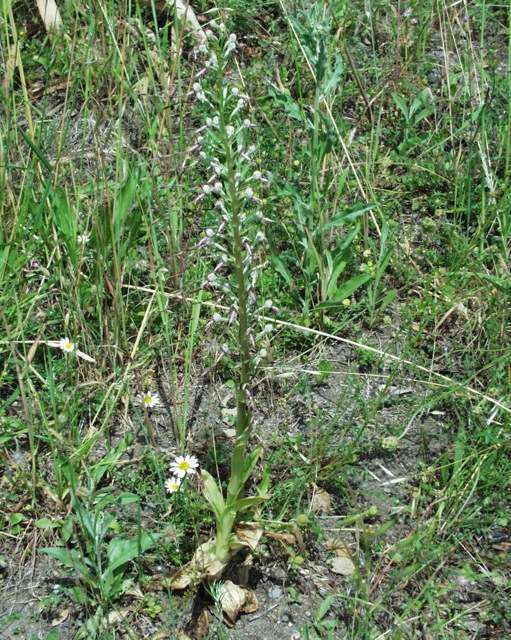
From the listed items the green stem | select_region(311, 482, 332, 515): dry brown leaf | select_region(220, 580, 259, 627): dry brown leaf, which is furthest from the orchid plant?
select_region(311, 482, 332, 515): dry brown leaf

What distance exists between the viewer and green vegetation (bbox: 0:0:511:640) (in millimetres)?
2260

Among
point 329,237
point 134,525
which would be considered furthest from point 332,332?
point 134,525

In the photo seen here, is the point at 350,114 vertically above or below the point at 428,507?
above

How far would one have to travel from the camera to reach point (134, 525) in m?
2.47

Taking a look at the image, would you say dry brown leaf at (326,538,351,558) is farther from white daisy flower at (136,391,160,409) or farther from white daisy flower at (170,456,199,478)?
white daisy flower at (136,391,160,409)

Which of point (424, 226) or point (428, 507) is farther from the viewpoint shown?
point (424, 226)

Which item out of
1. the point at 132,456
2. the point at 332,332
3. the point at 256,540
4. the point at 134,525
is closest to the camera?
the point at 256,540

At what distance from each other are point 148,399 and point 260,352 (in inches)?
32.7

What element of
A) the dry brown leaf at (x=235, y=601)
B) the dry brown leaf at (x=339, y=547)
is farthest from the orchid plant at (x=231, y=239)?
the dry brown leaf at (x=339, y=547)

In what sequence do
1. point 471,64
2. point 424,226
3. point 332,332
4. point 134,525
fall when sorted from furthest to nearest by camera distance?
point 471,64
point 424,226
point 332,332
point 134,525

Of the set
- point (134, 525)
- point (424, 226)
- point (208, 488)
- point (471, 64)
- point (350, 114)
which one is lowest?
point (134, 525)

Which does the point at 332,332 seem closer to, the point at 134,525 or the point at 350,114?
the point at 134,525

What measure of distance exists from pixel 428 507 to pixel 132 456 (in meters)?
→ 1.15

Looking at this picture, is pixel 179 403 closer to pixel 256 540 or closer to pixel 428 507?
pixel 256 540
